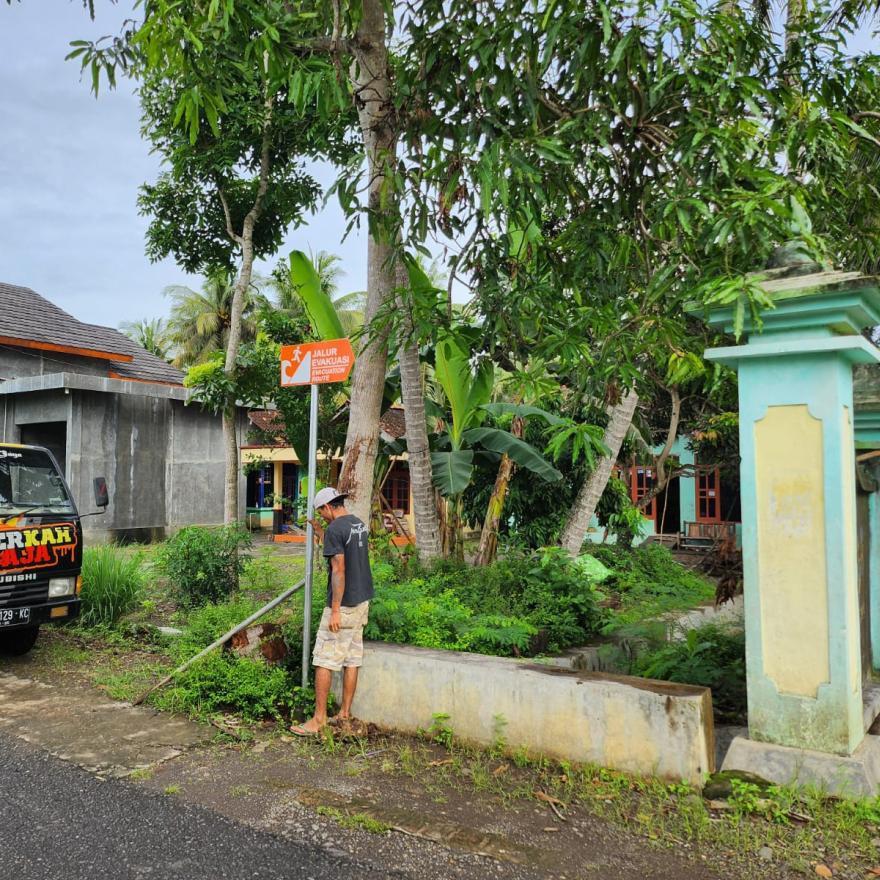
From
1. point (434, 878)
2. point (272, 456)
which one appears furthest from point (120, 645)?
point (272, 456)

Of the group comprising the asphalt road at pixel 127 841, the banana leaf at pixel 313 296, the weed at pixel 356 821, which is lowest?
the asphalt road at pixel 127 841

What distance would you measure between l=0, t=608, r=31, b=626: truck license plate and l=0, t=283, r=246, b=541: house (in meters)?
10.0

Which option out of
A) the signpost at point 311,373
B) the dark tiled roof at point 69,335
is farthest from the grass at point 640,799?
the dark tiled roof at point 69,335

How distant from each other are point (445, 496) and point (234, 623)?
2.58m

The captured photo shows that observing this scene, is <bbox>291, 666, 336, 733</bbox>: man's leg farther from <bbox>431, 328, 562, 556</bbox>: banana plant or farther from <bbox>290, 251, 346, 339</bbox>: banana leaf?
<bbox>290, 251, 346, 339</bbox>: banana leaf

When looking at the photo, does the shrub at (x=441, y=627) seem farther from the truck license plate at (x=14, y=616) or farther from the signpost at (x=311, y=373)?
the truck license plate at (x=14, y=616)

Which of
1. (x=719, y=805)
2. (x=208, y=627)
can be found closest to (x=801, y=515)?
(x=719, y=805)

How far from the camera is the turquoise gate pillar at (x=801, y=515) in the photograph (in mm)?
3875

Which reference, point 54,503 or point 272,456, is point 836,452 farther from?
point 272,456

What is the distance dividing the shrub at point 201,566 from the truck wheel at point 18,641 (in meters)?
1.51

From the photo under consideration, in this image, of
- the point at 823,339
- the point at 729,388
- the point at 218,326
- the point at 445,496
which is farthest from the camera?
the point at 218,326

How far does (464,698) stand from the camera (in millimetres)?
4871

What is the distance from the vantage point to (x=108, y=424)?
669 inches

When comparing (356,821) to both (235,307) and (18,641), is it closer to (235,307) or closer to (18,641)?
(18,641)
